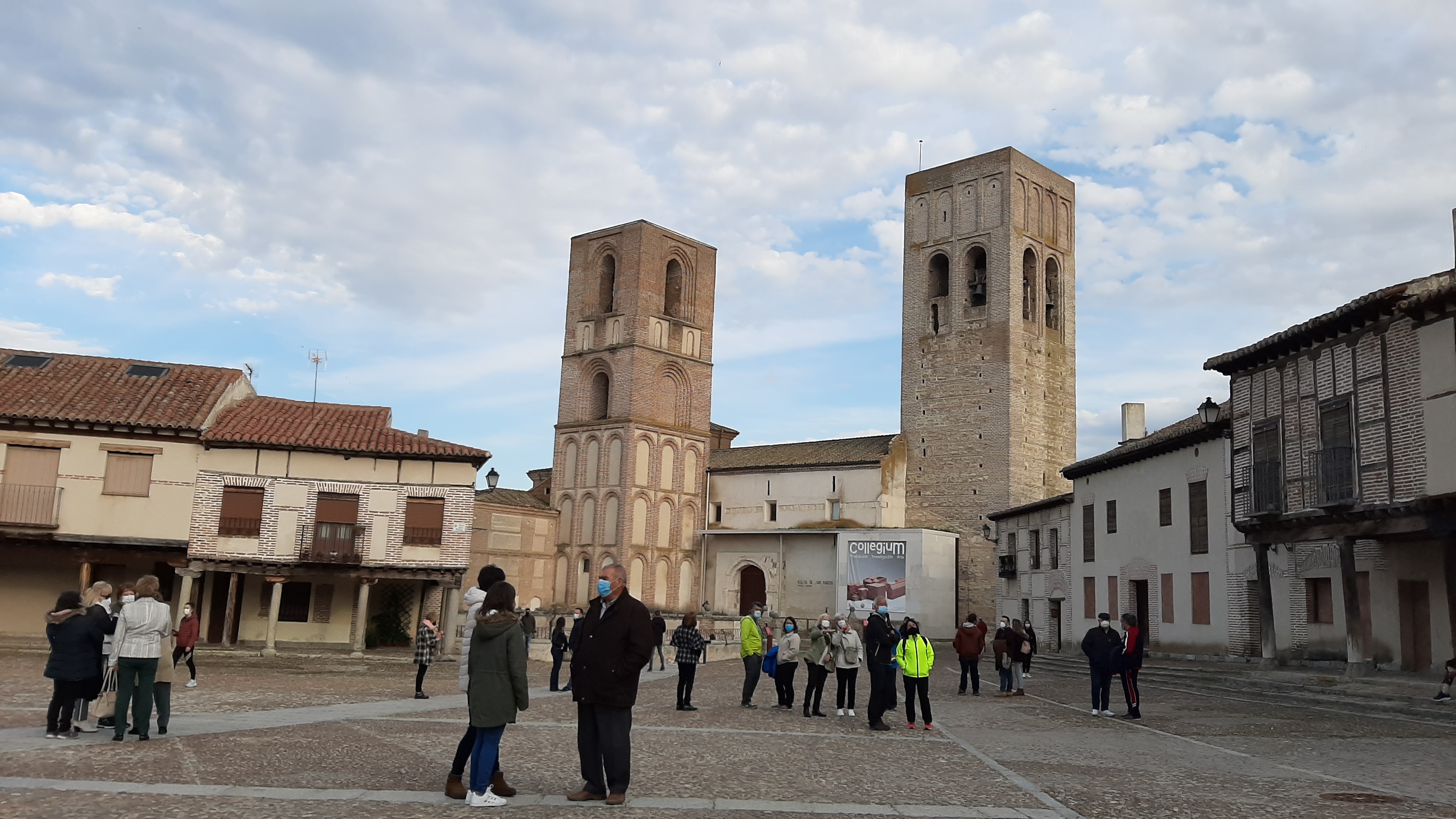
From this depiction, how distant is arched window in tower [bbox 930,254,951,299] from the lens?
5341 centimetres

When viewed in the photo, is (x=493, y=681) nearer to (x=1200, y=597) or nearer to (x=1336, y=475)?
(x=1336, y=475)

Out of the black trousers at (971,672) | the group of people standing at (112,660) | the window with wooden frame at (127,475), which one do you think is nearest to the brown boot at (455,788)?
the group of people standing at (112,660)

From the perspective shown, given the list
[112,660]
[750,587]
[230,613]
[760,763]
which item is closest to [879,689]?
[760,763]

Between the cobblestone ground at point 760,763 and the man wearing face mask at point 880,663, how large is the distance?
30cm

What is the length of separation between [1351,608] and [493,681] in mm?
17707

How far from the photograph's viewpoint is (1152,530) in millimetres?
29375

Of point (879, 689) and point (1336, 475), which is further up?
point (1336, 475)

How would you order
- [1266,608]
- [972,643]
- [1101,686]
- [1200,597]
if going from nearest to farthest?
[1101,686] → [972,643] → [1266,608] → [1200,597]

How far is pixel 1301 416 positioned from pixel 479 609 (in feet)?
61.2

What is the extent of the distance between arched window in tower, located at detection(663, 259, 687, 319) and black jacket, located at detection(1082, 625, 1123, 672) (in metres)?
39.1

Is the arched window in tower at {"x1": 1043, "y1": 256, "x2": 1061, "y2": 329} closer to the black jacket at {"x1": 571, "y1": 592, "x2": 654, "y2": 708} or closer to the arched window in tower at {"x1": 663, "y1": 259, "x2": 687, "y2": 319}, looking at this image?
the arched window in tower at {"x1": 663, "y1": 259, "x2": 687, "y2": 319}

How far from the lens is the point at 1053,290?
53656 mm

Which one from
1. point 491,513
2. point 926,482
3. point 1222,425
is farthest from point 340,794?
point 926,482

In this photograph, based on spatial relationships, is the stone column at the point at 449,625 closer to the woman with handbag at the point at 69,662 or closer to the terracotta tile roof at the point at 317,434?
the terracotta tile roof at the point at 317,434
